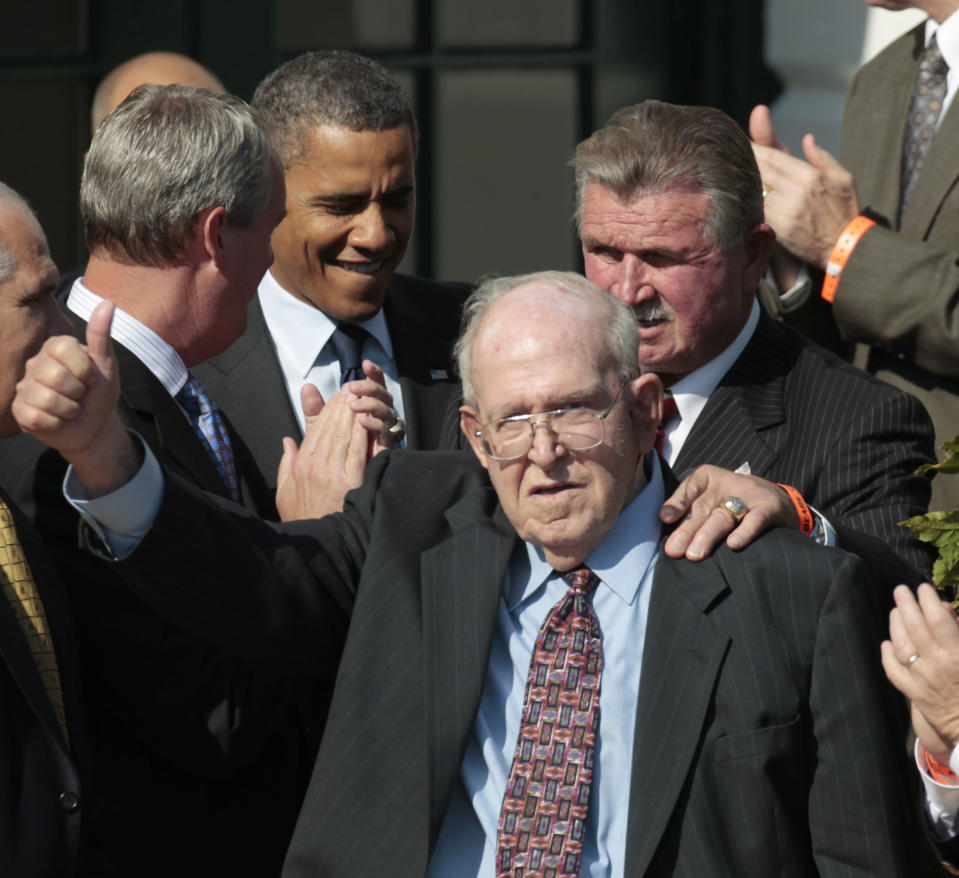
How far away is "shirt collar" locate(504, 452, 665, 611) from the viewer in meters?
2.68

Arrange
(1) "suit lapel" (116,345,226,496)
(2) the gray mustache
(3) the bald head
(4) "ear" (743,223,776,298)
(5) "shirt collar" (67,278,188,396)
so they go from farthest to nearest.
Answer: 1. (3) the bald head
2. (4) "ear" (743,223,776,298)
3. (2) the gray mustache
4. (5) "shirt collar" (67,278,188,396)
5. (1) "suit lapel" (116,345,226,496)

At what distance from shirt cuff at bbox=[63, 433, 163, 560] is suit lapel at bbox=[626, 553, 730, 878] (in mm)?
813

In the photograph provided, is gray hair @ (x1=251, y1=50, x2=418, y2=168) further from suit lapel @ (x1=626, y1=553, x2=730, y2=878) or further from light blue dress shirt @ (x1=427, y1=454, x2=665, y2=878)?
suit lapel @ (x1=626, y1=553, x2=730, y2=878)

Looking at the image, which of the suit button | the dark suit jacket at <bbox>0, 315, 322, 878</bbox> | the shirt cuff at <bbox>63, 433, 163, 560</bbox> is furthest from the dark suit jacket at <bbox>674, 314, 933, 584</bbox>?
the suit button

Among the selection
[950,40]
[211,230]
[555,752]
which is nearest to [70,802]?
[555,752]

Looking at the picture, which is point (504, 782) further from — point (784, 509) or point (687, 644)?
point (784, 509)

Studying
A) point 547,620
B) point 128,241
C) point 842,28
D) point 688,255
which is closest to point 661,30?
point 842,28

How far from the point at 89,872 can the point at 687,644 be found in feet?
3.63

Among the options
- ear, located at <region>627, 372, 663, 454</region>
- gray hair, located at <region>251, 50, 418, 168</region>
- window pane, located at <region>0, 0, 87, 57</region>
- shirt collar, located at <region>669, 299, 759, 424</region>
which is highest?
window pane, located at <region>0, 0, 87, 57</region>

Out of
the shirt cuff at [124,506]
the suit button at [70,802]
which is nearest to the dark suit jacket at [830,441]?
the shirt cuff at [124,506]

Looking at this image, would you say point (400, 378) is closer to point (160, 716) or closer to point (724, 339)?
point (724, 339)

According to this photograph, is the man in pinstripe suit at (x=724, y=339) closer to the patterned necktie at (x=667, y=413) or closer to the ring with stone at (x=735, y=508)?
the patterned necktie at (x=667, y=413)

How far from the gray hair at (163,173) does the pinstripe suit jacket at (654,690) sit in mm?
663

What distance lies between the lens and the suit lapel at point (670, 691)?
2463mm
